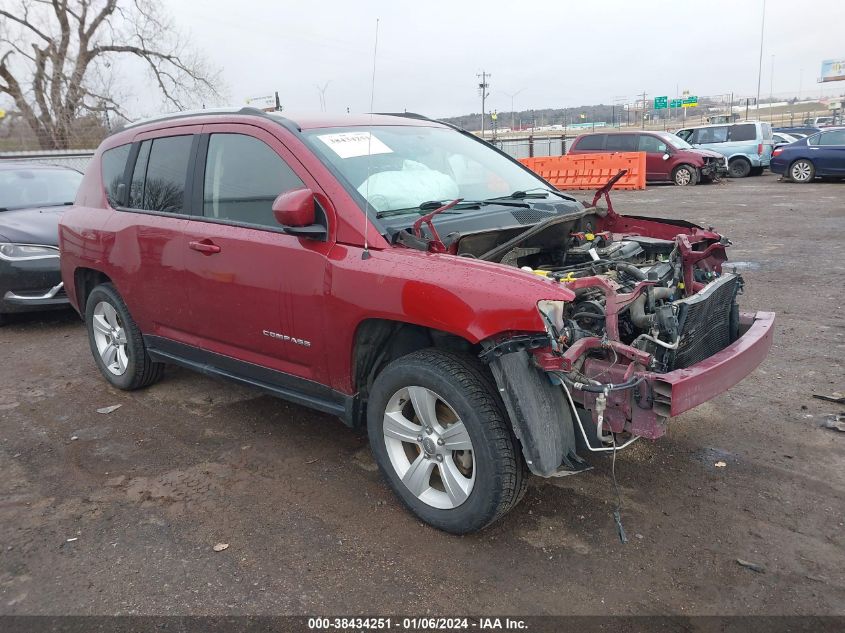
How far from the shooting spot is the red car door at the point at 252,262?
3.36 metres

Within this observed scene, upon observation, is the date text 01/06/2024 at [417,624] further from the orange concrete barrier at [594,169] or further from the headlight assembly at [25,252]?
the orange concrete barrier at [594,169]

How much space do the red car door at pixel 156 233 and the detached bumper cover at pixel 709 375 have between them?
2.78 metres

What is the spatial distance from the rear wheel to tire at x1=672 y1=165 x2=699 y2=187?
246 centimetres

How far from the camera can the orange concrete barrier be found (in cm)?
1927

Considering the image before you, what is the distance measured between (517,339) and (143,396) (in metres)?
3.31

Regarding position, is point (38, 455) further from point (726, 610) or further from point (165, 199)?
point (726, 610)

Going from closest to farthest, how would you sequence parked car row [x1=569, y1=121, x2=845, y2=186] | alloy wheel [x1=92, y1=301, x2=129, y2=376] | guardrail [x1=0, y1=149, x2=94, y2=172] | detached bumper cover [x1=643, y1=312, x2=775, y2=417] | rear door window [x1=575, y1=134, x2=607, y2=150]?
detached bumper cover [x1=643, y1=312, x2=775, y2=417] < alloy wheel [x1=92, y1=301, x2=129, y2=376] < guardrail [x1=0, y1=149, x2=94, y2=172] < parked car row [x1=569, y1=121, x2=845, y2=186] < rear door window [x1=575, y1=134, x2=607, y2=150]

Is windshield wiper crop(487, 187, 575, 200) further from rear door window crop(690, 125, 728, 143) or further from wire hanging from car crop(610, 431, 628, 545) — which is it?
rear door window crop(690, 125, 728, 143)

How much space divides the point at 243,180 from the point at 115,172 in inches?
61.4

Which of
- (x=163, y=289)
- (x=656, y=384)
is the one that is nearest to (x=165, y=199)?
(x=163, y=289)

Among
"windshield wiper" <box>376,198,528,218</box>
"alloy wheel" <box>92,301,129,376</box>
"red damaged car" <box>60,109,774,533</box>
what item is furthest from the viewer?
"alloy wheel" <box>92,301,129,376</box>

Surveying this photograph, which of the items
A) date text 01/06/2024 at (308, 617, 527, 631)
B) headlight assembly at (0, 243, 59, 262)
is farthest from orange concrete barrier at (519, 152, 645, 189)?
date text 01/06/2024 at (308, 617, 527, 631)

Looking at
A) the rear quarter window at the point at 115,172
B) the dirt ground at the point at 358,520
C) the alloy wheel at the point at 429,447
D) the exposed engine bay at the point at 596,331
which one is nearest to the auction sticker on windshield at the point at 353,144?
the exposed engine bay at the point at 596,331

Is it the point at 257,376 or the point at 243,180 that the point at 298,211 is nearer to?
the point at 243,180
